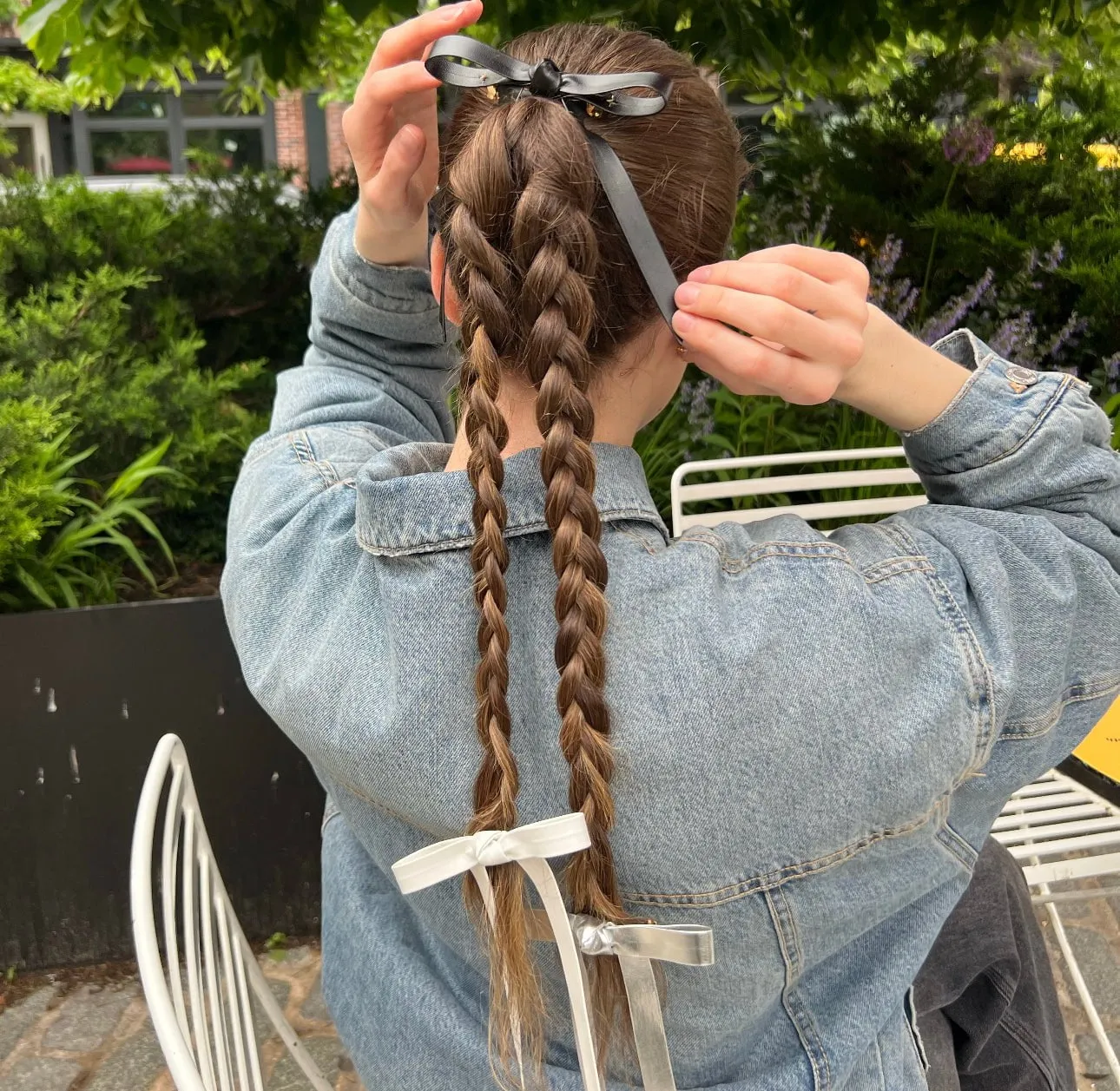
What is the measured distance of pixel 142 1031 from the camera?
2.38 meters

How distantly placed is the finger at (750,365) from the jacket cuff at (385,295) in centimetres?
53

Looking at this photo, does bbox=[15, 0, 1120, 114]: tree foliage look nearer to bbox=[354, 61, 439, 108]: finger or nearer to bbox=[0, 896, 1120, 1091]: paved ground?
bbox=[354, 61, 439, 108]: finger

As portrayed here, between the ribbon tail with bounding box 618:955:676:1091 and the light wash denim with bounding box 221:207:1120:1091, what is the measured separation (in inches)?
2.1

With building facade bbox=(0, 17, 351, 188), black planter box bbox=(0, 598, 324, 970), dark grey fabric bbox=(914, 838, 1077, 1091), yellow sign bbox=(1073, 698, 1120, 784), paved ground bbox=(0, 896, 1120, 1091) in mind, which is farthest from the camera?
building facade bbox=(0, 17, 351, 188)

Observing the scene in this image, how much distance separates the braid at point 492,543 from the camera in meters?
0.80

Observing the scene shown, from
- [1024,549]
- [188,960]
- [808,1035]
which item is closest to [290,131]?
[188,960]

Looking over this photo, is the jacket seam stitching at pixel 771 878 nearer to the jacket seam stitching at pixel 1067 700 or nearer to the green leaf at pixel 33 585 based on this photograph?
the jacket seam stitching at pixel 1067 700

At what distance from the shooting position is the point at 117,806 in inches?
96.0

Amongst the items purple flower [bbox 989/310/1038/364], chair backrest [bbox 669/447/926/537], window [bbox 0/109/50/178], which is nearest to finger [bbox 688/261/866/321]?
chair backrest [bbox 669/447/926/537]

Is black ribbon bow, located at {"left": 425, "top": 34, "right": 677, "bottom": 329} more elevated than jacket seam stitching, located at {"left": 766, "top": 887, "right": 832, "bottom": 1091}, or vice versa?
black ribbon bow, located at {"left": 425, "top": 34, "right": 677, "bottom": 329}

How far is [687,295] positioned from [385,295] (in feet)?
1.91

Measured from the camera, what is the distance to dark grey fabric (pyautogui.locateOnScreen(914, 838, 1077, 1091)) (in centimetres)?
122

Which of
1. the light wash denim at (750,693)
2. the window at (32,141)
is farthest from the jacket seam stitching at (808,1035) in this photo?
the window at (32,141)

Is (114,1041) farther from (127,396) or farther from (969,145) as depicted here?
(969,145)
